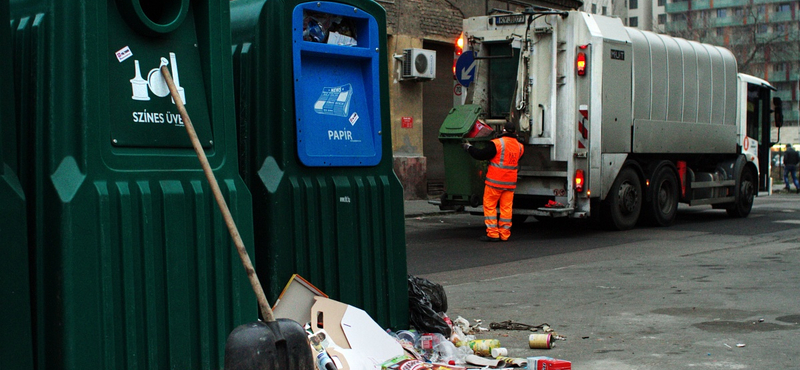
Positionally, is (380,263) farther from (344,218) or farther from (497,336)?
(497,336)

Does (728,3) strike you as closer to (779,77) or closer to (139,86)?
(779,77)

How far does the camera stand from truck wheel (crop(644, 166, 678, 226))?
1308cm

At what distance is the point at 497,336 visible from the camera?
545cm

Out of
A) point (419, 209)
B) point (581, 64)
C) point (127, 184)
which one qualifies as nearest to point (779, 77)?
point (419, 209)

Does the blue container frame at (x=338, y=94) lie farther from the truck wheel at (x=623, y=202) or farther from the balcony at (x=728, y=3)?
the balcony at (x=728, y=3)

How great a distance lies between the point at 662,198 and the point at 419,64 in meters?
5.96

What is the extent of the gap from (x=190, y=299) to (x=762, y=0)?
92351 mm

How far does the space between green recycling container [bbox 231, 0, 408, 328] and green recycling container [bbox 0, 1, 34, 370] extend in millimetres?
1363

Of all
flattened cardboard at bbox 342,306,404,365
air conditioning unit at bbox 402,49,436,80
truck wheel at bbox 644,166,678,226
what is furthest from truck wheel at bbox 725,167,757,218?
flattened cardboard at bbox 342,306,404,365

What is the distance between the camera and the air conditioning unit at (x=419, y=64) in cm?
1741

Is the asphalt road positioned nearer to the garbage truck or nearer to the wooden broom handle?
the garbage truck

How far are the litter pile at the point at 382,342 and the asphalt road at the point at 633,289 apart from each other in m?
0.30

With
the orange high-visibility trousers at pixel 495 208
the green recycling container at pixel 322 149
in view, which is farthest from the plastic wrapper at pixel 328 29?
the orange high-visibility trousers at pixel 495 208

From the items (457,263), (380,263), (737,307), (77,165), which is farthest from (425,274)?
(77,165)
